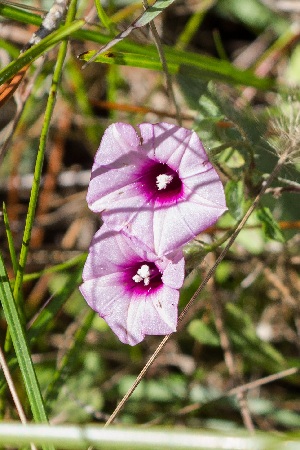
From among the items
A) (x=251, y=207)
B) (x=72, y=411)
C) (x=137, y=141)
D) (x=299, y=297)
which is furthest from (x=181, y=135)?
(x=72, y=411)

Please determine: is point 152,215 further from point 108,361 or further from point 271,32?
point 271,32

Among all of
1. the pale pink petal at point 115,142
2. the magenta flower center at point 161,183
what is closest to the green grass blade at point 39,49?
the pale pink petal at point 115,142

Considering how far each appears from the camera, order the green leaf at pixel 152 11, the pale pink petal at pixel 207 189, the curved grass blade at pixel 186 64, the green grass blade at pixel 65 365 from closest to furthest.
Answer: the pale pink petal at pixel 207 189 < the green leaf at pixel 152 11 < the curved grass blade at pixel 186 64 < the green grass blade at pixel 65 365

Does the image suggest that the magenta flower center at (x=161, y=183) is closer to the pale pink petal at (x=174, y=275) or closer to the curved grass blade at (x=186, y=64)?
the pale pink petal at (x=174, y=275)

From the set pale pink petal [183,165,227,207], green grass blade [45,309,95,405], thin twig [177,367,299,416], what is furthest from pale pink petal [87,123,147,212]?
thin twig [177,367,299,416]

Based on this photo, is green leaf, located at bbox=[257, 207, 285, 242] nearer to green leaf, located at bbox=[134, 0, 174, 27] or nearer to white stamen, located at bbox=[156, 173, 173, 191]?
white stamen, located at bbox=[156, 173, 173, 191]

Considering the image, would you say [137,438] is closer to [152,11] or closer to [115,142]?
[115,142]
